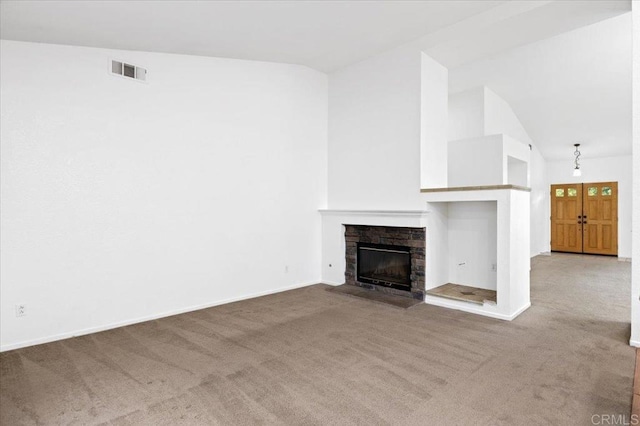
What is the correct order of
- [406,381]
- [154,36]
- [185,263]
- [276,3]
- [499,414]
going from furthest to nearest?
1. [185,263]
2. [154,36]
3. [276,3]
4. [406,381]
5. [499,414]

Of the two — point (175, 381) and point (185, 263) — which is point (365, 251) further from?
point (175, 381)

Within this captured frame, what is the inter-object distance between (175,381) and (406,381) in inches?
68.6

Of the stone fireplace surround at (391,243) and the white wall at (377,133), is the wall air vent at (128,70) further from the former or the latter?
the stone fireplace surround at (391,243)

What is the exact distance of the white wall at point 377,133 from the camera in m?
4.85

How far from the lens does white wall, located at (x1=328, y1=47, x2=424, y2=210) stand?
4852 millimetres

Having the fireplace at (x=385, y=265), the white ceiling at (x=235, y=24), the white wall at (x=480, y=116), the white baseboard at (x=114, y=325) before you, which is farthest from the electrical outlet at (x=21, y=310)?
the white wall at (x=480, y=116)

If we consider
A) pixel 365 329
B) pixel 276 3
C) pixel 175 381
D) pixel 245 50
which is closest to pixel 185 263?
pixel 175 381

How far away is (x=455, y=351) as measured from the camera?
3133 millimetres

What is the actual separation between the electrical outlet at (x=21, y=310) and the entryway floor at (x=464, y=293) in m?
4.52

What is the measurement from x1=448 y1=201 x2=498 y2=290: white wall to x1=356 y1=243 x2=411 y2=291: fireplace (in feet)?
2.56

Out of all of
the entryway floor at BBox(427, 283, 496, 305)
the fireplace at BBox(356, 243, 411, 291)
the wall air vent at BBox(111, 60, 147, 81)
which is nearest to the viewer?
the wall air vent at BBox(111, 60, 147, 81)

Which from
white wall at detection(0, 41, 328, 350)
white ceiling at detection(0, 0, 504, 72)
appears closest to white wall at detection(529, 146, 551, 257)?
white wall at detection(0, 41, 328, 350)

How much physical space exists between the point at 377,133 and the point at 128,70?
11.0 feet

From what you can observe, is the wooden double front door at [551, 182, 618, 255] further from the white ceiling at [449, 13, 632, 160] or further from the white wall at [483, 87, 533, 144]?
the white wall at [483, 87, 533, 144]
